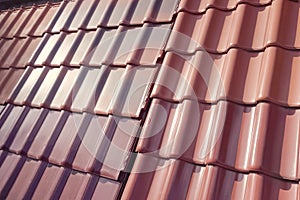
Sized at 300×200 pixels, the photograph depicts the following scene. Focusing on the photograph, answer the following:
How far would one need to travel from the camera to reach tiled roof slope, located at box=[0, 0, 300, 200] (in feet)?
4.96

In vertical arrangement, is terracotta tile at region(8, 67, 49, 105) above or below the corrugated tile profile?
below

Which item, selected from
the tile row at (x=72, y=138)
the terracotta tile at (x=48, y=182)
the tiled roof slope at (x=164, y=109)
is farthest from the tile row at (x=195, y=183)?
the terracotta tile at (x=48, y=182)

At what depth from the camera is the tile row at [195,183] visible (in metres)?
1.38

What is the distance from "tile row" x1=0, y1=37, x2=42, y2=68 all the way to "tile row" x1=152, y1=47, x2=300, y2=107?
1784 mm

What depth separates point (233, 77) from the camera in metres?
1.76

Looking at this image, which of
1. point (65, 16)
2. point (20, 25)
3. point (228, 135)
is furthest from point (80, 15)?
point (228, 135)

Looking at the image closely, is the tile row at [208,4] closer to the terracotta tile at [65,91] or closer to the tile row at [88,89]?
the tile row at [88,89]

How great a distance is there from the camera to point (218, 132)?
5.23 ft

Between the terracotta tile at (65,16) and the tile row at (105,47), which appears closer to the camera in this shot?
the tile row at (105,47)

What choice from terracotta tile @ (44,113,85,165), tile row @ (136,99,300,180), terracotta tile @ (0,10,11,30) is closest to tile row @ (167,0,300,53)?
tile row @ (136,99,300,180)

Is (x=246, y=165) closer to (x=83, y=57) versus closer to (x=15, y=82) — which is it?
(x=83, y=57)

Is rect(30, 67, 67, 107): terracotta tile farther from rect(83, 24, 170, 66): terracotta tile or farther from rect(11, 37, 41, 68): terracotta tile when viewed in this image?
rect(11, 37, 41, 68): terracotta tile

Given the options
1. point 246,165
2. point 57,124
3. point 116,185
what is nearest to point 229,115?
point 246,165

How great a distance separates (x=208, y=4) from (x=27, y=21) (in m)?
2.34
